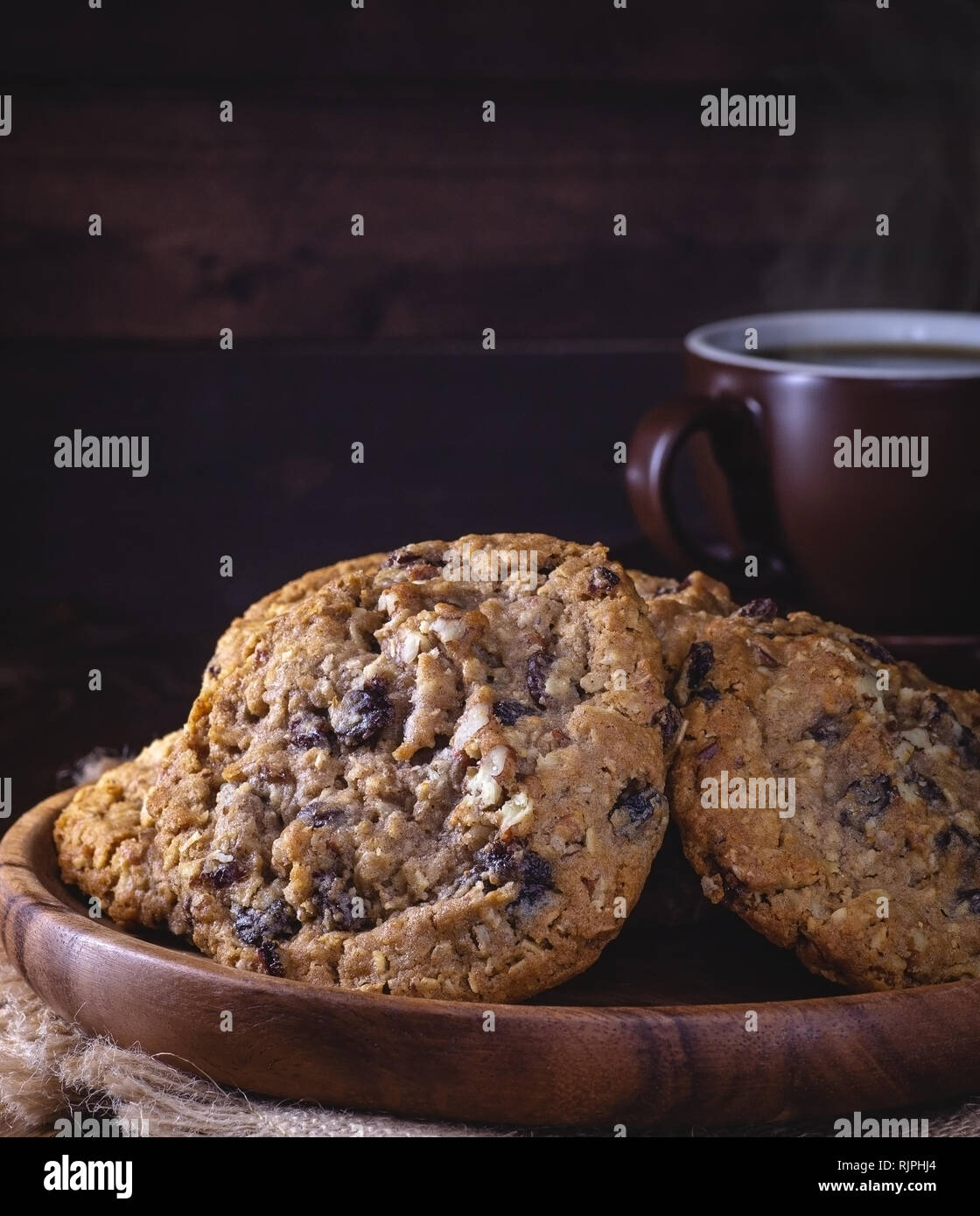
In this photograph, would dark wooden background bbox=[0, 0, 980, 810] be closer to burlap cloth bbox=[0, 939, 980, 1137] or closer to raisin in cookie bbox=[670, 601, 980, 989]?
burlap cloth bbox=[0, 939, 980, 1137]

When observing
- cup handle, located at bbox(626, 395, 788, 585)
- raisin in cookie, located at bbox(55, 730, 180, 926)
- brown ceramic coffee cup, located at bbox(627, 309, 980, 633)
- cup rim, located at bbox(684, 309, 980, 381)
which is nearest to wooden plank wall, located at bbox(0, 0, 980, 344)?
cup rim, located at bbox(684, 309, 980, 381)

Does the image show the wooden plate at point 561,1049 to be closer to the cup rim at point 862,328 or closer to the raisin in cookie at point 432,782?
the raisin in cookie at point 432,782

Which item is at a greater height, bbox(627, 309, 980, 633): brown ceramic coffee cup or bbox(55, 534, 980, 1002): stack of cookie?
bbox(627, 309, 980, 633): brown ceramic coffee cup

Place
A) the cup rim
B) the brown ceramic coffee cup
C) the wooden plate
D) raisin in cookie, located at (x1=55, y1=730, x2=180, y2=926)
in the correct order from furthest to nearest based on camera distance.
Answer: the cup rim → the brown ceramic coffee cup → raisin in cookie, located at (x1=55, y1=730, x2=180, y2=926) → the wooden plate

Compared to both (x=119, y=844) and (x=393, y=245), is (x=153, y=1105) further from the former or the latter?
(x=393, y=245)

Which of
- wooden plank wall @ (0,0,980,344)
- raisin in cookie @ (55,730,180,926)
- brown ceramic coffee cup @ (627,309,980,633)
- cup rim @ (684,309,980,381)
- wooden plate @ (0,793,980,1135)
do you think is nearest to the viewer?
wooden plate @ (0,793,980,1135)

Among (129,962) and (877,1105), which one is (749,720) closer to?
(877,1105)

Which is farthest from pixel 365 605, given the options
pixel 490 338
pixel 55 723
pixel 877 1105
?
pixel 490 338

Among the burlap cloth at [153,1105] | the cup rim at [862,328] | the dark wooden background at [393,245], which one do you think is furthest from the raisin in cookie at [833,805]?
the dark wooden background at [393,245]
